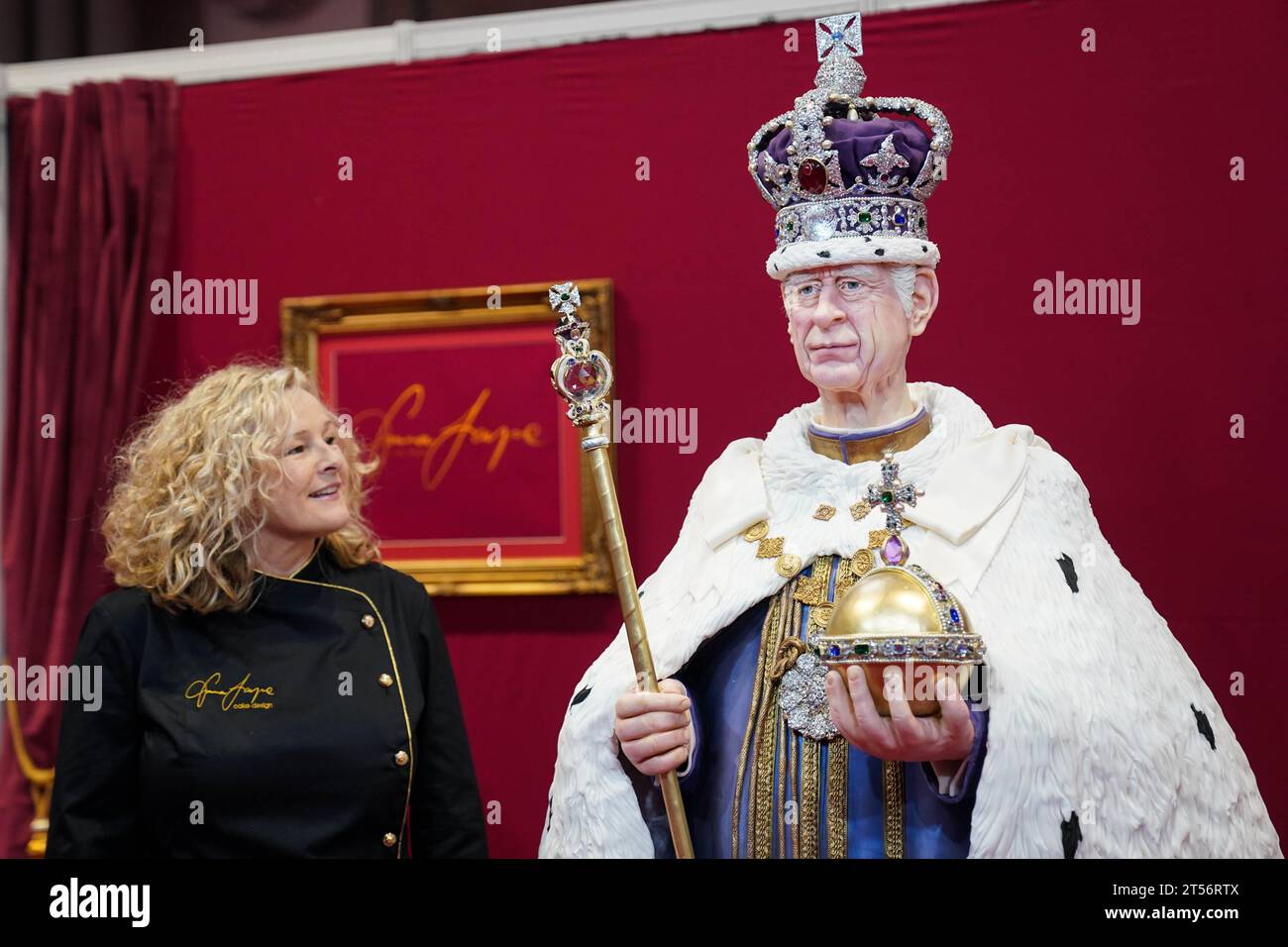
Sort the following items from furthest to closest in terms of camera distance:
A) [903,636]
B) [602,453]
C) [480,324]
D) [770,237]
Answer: [480,324]
[770,237]
[602,453]
[903,636]

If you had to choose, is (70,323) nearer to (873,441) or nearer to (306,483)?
(306,483)

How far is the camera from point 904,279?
200cm

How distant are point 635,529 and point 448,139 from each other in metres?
0.86

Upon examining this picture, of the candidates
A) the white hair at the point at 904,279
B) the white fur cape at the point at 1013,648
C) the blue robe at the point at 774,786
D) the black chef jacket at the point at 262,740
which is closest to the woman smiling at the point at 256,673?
the black chef jacket at the point at 262,740

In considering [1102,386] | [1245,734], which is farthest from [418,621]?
[1245,734]

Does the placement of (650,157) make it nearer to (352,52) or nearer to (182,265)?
(352,52)

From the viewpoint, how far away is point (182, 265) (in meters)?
2.99

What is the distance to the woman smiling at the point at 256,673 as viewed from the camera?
2070 millimetres

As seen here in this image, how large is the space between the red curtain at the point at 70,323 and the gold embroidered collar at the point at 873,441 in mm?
1573
